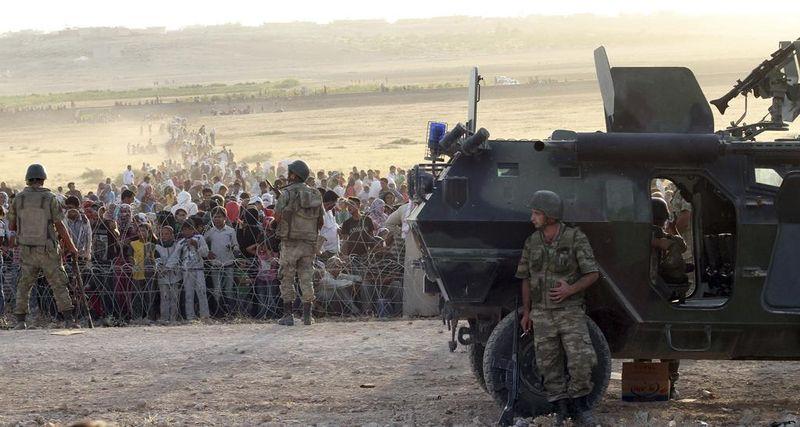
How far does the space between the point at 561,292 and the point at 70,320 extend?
24.4 ft

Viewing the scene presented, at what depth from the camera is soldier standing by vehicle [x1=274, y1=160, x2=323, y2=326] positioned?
14.6m

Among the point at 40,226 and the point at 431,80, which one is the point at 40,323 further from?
the point at 431,80

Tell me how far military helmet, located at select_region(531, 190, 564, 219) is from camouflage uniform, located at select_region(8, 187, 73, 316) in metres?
6.76

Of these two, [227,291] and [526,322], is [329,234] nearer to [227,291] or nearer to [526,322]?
[227,291]

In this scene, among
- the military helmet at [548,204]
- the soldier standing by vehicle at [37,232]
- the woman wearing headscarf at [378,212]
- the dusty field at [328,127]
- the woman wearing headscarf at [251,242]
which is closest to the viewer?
the military helmet at [548,204]

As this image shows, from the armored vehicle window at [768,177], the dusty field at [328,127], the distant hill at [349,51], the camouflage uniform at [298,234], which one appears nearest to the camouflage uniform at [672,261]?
the armored vehicle window at [768,177]

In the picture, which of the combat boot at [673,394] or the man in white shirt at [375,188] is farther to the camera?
the man in white shirt at [375,188]

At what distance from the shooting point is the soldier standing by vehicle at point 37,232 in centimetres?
1452

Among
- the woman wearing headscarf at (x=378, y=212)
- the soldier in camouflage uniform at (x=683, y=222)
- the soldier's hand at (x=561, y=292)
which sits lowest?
the woman wearing headscarf at (x=378, y=212)

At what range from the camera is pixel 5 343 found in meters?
13.9

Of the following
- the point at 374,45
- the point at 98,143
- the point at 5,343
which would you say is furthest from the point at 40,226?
the point at 374,45

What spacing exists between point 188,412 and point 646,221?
12.7ft

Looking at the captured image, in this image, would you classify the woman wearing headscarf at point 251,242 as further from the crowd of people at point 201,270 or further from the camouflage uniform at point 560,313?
the camouflage uniform at point 560,313

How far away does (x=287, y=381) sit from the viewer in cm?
1202
